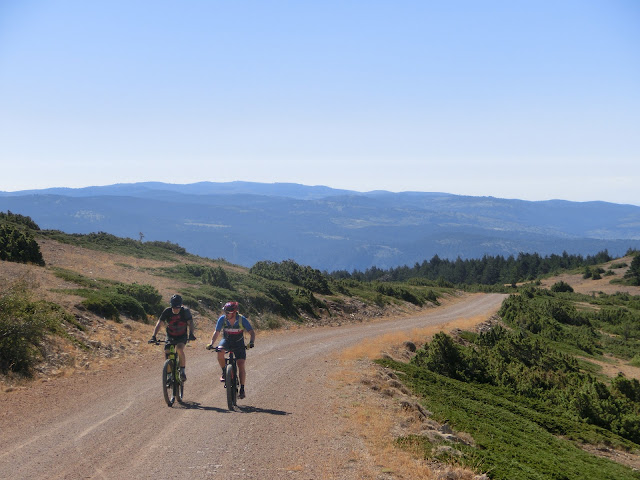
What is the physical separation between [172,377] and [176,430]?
198 centimetres

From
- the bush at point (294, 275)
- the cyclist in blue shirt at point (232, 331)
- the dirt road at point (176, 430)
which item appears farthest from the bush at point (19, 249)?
the cyclist in blue shirt at point (232, 331)

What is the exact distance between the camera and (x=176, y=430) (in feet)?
27.9

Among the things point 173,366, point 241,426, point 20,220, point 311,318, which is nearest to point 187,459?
point 241,426

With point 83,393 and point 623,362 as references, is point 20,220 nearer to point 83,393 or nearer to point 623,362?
point 83,393

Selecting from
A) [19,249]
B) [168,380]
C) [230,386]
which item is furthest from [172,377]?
[19,249]

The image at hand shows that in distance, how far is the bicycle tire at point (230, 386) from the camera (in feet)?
32.5

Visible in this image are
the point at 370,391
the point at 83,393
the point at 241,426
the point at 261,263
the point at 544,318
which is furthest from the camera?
the point at 261,263

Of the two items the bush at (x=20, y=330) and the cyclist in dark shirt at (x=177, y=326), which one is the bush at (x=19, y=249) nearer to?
the bush at (x=20, y=330)

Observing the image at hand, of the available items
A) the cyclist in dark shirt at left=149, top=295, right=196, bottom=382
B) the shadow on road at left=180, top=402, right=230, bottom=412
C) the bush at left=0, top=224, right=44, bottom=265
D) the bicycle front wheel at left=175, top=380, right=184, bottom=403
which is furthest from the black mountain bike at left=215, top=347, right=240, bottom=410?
the bush at left=0, top=224, right=44, bottom=265

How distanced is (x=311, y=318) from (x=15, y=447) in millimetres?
23555

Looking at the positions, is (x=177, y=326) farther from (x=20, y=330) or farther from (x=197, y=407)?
(x=20, y=330)

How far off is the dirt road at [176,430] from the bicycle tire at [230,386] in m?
0.30

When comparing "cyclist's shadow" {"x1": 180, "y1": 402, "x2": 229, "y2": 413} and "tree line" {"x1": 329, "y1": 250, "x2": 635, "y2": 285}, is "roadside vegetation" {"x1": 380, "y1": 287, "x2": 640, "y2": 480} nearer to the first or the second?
"cyclist's shadow" {"x1": 180, "y1": 402, "x2": 229, "y2": 413}

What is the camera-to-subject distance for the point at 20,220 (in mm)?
41062
